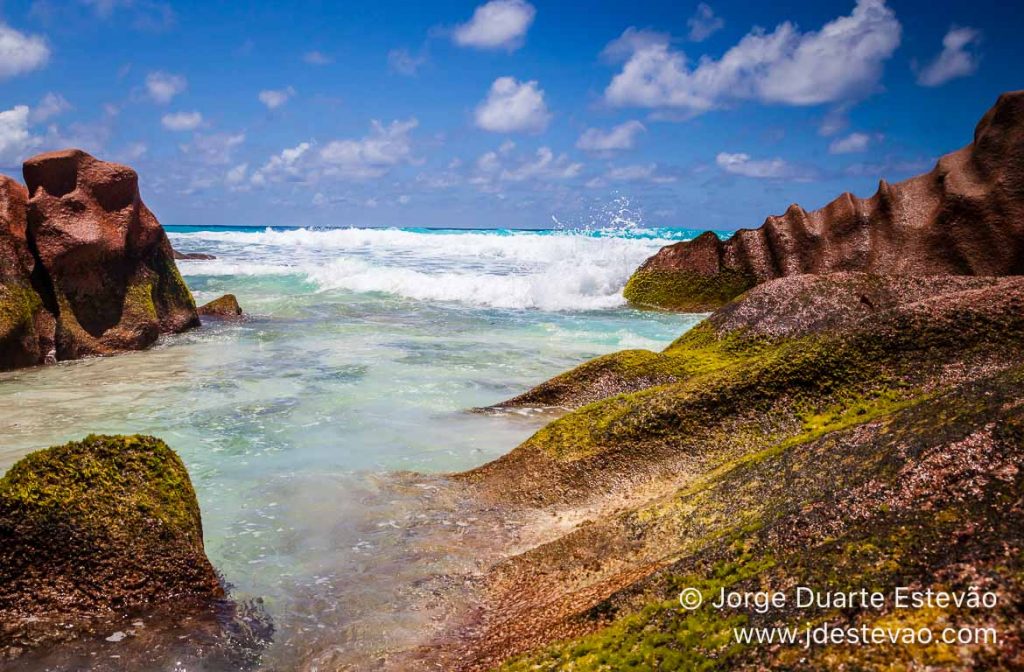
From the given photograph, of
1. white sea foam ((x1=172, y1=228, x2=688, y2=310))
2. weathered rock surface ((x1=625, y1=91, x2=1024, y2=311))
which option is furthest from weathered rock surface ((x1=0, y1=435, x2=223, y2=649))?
white sea foam ((x1=172, y1=228, x2=688, y2=310))

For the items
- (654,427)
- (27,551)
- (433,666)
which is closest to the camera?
(433,666)

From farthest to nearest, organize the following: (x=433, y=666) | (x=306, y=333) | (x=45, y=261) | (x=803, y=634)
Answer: (x=306, y=333) → (x=45, y=261) → (x=433, y=666) → (x=803, y=634)

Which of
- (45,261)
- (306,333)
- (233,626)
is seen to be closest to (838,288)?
(233,626)

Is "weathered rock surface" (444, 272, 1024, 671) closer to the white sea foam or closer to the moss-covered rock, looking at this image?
the moss-covered rock

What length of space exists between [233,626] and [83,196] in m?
11.6

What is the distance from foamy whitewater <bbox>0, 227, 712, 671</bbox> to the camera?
163 inches

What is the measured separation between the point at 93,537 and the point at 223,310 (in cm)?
1355

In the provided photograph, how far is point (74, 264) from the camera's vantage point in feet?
41.1

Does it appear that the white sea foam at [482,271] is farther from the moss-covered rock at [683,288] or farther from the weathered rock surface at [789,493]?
the weathered rock surface at [789,493]

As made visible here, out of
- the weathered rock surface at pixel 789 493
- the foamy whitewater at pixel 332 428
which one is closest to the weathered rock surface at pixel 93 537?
the foamy whitewater at pixel 332 428

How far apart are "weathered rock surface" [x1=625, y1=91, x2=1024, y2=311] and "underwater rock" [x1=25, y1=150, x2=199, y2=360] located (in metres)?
11.5

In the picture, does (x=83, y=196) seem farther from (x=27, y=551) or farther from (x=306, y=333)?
(x=27, y=551)

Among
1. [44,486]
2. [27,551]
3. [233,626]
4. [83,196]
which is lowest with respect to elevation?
[233,626]

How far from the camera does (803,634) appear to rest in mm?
2148
